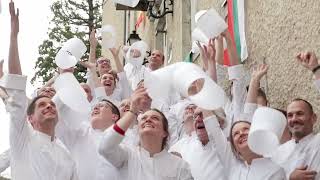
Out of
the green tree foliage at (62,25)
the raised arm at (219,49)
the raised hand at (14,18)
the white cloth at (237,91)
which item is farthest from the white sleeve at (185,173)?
the green tree foliage at (62,25)

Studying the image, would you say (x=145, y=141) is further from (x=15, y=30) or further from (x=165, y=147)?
(x=15, y=30)

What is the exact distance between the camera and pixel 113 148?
3.98 metres

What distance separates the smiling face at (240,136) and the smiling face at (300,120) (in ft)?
1.03

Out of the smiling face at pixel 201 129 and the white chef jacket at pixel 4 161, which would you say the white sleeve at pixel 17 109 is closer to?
the smiling face at pixel 201 129

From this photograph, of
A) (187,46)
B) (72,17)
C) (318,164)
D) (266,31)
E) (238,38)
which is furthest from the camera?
(72,17)

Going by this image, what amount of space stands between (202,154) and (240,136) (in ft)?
1.76

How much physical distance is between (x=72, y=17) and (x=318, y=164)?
30829 millimetres

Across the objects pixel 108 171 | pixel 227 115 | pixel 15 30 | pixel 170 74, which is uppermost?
pixel 15 30

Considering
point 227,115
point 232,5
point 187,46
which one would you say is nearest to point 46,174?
point 227,115

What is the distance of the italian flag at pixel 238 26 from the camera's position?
255 inches

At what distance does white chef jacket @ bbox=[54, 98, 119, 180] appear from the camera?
4727 millimetres

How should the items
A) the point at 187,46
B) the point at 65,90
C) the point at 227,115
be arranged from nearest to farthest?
1. the point at 65,90
2. the point at 227,115
3. the point at 187,46

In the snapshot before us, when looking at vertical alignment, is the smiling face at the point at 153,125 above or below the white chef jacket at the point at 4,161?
above

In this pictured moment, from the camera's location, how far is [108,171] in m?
4.43
